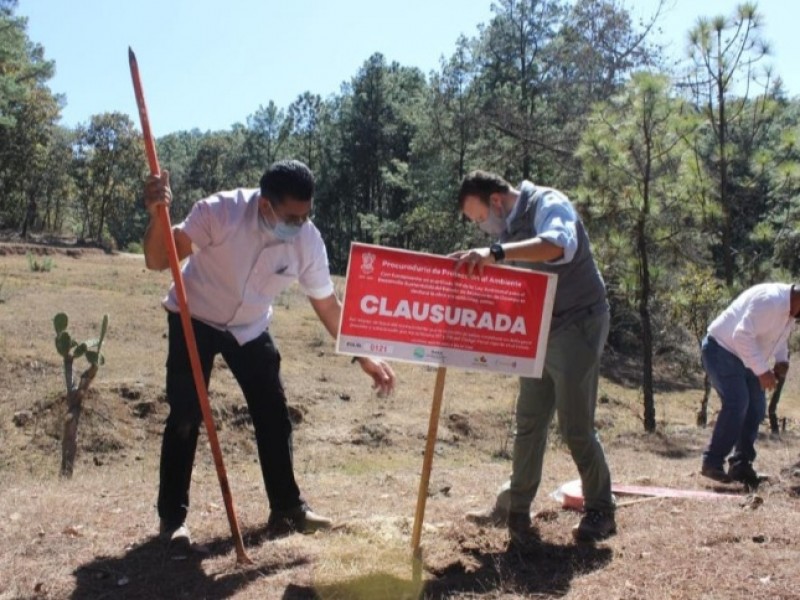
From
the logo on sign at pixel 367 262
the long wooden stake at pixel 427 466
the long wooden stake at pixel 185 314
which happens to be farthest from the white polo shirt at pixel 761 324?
the long wooden stake at pixel 185 314

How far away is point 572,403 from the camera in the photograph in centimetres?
408

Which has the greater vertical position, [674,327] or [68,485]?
[674,327]

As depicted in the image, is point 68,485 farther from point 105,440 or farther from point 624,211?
point 624,211

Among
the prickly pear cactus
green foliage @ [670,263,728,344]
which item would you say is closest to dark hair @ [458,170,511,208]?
the prickly pear cactus

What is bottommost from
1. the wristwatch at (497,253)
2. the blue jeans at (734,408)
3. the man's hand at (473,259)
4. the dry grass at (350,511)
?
the dry grass at (350,511)

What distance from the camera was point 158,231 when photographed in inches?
155

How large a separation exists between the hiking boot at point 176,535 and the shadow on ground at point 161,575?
4 cm

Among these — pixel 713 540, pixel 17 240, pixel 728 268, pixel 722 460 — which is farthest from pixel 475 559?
pixel 17 240

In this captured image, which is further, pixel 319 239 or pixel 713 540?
pixel 319 239

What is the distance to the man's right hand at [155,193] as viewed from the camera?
3.89m

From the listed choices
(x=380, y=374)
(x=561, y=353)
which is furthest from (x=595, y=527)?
(x=380, y=374)

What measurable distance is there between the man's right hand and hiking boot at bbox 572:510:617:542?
2494 millimetres

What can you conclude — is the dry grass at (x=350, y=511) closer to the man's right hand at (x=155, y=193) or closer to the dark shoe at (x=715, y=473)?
the dark shoe at (x=715, y=473)

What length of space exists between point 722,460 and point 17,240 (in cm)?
3301
